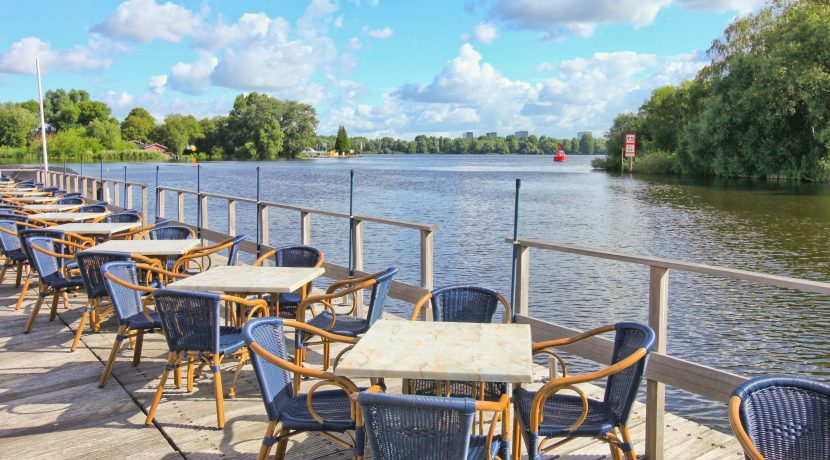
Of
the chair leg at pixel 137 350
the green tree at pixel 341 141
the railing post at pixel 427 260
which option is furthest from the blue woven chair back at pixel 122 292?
the green tree at pixel 341 141

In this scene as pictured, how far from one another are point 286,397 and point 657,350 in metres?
1.92

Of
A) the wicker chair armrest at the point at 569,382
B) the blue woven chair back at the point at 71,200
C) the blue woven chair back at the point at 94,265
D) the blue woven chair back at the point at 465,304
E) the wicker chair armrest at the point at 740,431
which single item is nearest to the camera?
the wicker chair armrest at the point at 740,431

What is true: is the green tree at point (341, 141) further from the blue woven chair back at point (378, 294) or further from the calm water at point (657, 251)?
the blue woven chair back at point (378, 294)

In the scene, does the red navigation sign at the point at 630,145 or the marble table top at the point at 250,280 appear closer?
the marble table top at the point at 250,280

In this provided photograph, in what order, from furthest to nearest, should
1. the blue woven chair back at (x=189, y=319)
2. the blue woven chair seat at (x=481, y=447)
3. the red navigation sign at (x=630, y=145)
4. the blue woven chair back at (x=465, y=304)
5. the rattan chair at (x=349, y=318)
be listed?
1. the red navigation sign at (x=630, y=145)
2. the rattan chair at (x=349, y=318)
3. the blue woven chair back at (x=465, y=304)
4. the blue woven chair back at (x=189, y=319)
5. the blue woven chair seat at (x=481, y=447)

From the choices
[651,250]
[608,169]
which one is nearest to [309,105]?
[608,169]

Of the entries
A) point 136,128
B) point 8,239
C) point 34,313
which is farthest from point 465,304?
point 136,128

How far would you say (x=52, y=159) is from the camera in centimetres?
7588

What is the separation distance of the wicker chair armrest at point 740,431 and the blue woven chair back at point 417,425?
842 mm

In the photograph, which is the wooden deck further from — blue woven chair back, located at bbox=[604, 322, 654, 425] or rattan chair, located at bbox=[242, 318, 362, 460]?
blue woven chair back, located at bbox=[604, 322, 654, 425]

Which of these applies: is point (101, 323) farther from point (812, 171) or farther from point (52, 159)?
point (52, 159)

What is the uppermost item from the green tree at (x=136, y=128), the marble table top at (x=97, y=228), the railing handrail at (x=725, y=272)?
the green tree at (x=136, y=128)

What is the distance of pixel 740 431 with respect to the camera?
221cm

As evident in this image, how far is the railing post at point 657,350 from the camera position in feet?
11.8
